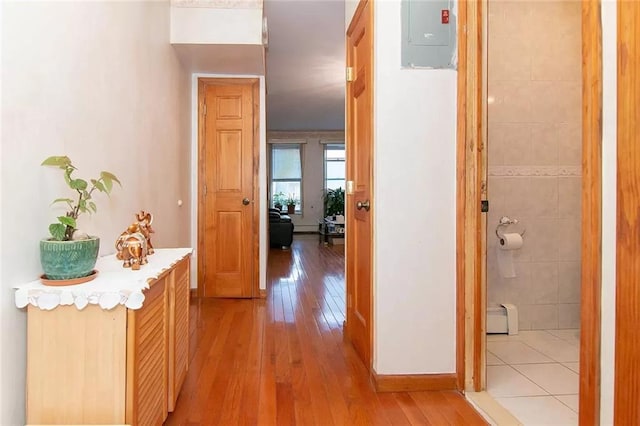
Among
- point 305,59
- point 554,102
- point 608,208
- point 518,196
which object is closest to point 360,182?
point 518,196

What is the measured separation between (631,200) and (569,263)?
7.18ft

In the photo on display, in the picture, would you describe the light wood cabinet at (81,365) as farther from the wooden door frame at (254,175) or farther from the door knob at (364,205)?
the wooden door frame at (254,175)

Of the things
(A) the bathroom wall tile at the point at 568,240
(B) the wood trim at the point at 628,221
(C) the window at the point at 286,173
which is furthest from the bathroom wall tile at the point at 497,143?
(C) the window at the point at 286,173

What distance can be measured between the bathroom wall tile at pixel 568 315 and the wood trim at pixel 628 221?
82.1 inches

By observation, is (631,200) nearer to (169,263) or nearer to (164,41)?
(169,263)

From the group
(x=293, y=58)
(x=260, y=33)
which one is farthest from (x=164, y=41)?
(x=293, y=58)

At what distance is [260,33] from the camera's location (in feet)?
9.70

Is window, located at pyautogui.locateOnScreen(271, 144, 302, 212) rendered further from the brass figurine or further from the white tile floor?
the brass figurine

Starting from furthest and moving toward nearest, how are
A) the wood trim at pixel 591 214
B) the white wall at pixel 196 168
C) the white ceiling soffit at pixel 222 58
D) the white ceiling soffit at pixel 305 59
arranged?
the white wall at pixel 196 168 → the white ceiling soffit at pixel 305 59 → the white ceiling soffit at pixel 222 58 → the wood trim at pixel 591 214

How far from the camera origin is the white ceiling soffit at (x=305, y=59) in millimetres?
3479

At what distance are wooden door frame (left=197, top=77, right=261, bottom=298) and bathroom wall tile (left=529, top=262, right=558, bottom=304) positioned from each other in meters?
2.23

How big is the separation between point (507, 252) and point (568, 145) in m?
0.86

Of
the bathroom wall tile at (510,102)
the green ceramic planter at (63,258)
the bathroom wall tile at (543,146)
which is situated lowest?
the green ceramic planter at (63,258)

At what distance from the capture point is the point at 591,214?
40.4 inches
